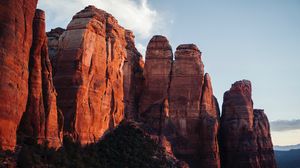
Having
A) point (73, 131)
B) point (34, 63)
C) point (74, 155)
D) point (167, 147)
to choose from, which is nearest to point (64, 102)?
point (73, 131)

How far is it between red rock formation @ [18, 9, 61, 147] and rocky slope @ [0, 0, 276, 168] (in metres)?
0.10

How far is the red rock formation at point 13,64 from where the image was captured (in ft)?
137

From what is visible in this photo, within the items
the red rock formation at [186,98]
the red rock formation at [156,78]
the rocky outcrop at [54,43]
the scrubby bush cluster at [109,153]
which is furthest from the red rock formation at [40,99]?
the red rock formation at [186,98]

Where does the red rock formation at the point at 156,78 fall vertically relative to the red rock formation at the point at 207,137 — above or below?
above

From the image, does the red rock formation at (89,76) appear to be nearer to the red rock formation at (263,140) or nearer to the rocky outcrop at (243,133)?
the rocky outcrop at (243,133)

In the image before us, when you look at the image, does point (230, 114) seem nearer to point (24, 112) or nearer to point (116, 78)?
point (116, 78)

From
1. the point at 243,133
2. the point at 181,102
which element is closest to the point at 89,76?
the point at 181,102

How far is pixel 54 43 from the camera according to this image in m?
68.9

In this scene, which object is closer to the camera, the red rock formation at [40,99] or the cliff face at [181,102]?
the red rock formation at [40,99]

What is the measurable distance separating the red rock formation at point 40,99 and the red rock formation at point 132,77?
31.5 m

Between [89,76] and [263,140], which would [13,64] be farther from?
[263,140]

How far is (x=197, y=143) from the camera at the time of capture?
85.8 m

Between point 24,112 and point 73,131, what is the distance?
539 inches

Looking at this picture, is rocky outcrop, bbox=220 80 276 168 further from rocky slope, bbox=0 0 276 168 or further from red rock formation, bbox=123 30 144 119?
red rock formation, bbox=123 30 144 119
